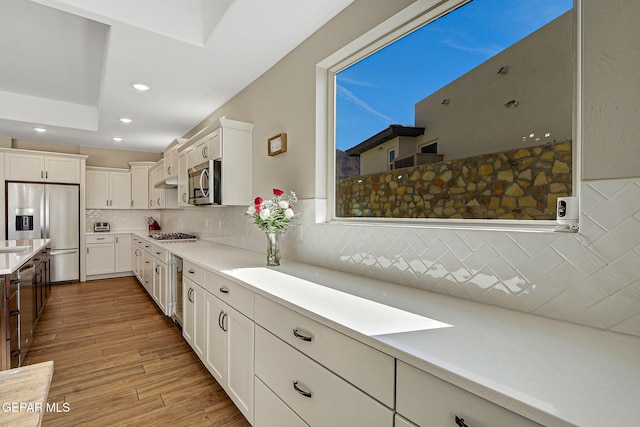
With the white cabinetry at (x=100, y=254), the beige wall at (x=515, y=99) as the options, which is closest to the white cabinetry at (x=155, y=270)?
the white cabinetry at (x=100, y=254)

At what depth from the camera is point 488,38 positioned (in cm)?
138

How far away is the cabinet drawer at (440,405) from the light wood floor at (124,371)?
1424 mm

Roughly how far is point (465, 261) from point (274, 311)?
0.87 metres

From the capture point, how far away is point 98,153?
19.4 feet

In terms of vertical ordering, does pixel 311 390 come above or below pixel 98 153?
below

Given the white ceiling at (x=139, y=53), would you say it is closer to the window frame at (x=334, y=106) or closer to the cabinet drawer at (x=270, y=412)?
the window frame at (x=334, y=106)

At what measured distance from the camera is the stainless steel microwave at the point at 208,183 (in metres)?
2.87

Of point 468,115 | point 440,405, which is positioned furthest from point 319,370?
point 468,115

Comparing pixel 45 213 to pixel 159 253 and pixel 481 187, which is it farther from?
pixel 481 187

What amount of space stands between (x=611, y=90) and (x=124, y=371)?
10.6ft

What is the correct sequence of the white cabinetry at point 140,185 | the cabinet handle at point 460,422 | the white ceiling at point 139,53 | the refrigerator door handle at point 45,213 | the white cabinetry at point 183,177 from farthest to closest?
the white cabinetry at point 140,185
the refrigerator door handle at point 45,213
the white cabinetry at point 183,177
the white ceiling at point 139,53
the cabinet handle at point 460,422

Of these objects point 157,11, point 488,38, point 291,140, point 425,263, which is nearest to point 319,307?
point 425,263

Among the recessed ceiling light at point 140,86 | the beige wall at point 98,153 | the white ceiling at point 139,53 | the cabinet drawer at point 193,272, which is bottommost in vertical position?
the cabinet drawer at point 193,272

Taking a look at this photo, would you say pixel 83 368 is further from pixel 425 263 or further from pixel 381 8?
pixel 381 8
